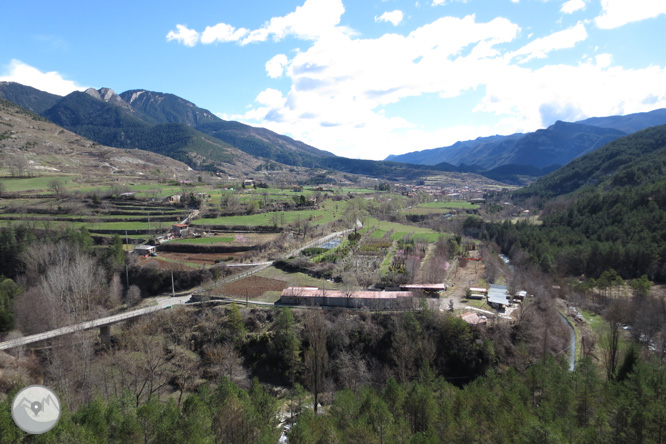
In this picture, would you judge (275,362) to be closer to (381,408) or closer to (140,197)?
(381,408)

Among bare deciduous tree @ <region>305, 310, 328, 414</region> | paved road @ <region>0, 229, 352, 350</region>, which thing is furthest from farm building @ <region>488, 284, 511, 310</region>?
paved road @ <region>0, 229, 352, 350</region>

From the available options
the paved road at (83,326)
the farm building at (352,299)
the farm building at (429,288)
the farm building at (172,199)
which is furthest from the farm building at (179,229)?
the farm building at (429,288)

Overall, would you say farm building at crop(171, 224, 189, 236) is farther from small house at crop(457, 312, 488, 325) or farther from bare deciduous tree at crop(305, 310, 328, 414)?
small house at crop(457, 312, 488, 325)

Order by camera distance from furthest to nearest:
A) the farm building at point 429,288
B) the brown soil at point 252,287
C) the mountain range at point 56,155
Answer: the mountain range at point 56,155 → the brown soil at point 252,287 → the farm building at point 429,288

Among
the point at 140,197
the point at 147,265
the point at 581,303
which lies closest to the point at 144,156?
the point at 140,197

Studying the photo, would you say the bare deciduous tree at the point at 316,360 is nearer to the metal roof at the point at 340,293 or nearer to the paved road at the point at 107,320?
the metal roof at the point at 340,293

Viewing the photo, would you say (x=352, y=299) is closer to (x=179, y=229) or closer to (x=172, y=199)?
(x=179, y=229)
